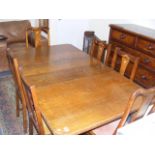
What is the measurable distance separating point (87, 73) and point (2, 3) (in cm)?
147

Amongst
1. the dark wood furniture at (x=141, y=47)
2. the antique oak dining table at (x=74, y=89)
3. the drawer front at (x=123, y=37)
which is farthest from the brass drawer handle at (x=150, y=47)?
the antique oak dining table at (x=74, y=89)

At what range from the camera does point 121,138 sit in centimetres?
70

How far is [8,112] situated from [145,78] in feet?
5.76

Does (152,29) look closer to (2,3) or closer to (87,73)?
(87,73)

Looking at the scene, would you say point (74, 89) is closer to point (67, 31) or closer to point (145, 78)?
point (145, 78)

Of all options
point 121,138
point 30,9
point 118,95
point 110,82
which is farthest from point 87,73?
point 30,9

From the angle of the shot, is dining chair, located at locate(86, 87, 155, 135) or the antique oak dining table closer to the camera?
dining chair, located at locate(86, 87, 155, 135)

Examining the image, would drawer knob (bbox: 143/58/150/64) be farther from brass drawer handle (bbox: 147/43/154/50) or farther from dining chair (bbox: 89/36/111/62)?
dining chair (bbox: 89/36/111/62)

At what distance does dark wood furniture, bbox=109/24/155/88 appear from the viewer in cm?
248

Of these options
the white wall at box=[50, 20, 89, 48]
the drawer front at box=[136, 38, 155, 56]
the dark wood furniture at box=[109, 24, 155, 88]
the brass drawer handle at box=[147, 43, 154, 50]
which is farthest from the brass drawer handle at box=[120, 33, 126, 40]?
the white wall at box=[50, 20, 89, 48]

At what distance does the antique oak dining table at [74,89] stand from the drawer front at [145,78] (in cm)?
76

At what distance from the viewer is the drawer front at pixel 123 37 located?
2.70 metres

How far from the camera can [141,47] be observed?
258 centimetres

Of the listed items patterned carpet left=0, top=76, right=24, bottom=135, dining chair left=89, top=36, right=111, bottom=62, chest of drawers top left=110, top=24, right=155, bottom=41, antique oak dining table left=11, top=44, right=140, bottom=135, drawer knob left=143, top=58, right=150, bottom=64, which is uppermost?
chest of drawers top left=110, top=24, right=155, bottom=41
